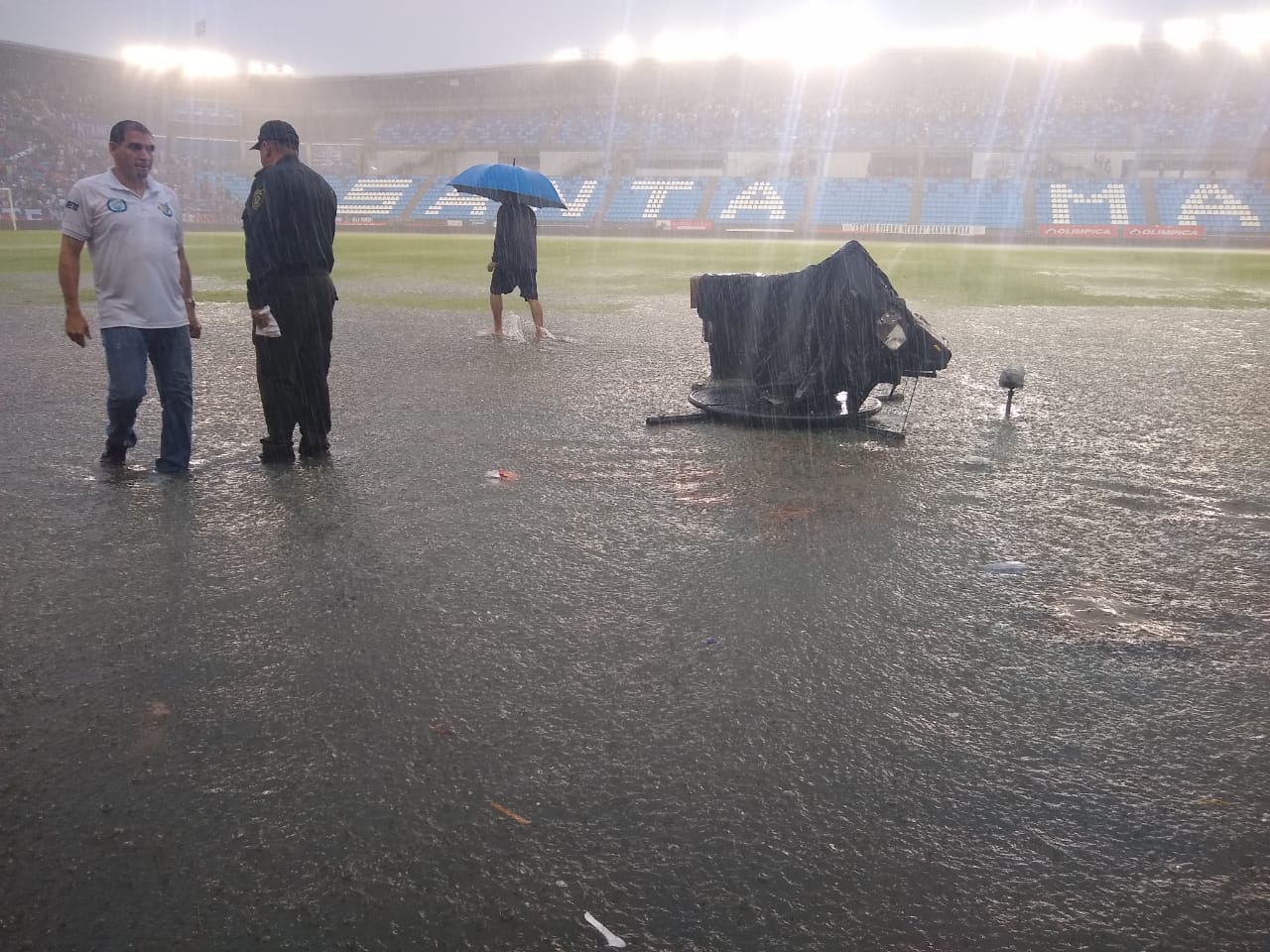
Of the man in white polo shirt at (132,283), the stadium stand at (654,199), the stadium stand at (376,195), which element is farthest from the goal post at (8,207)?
the man in white polo shirt at (132,283)

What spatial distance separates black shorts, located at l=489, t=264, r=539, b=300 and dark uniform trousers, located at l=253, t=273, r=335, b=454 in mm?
4885

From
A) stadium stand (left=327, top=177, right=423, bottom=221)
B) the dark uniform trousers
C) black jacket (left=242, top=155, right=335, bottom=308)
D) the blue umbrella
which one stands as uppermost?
stadium stand (left=327, top=177, right=423, bottom=221)

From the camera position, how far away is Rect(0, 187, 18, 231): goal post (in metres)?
40.9

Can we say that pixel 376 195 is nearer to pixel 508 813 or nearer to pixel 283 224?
pixel 283 224

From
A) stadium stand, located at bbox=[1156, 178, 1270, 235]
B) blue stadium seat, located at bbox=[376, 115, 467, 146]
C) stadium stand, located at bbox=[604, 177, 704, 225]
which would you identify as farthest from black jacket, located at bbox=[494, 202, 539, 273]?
blue stadium seat, located at bbox=[376, 115, 467, 146]

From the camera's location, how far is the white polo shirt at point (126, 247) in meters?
5.18

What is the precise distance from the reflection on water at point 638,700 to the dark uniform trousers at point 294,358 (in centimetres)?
30

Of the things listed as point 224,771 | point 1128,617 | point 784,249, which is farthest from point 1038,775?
point 784,249

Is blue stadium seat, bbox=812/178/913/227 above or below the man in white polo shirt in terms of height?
above

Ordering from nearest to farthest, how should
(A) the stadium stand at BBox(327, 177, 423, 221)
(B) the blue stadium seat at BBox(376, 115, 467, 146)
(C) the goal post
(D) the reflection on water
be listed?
1. (D) the reflection on water
2. (C) the goal post
3. (A) the stadium stand at BBox(327, 177, 423, 221)
4. (B) the blue stadium seat at BBox(376, 115, 467, 146)

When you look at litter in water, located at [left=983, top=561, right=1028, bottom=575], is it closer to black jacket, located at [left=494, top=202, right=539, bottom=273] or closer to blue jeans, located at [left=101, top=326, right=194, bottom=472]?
blue jeans, located at [left=101, top=326, right=194, bottom=472]

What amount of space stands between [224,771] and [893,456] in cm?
446

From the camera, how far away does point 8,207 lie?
1665 inches

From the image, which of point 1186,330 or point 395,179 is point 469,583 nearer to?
point 1186,330
